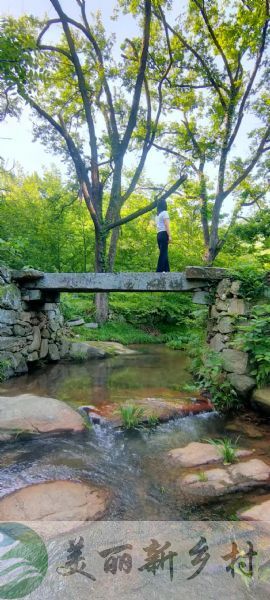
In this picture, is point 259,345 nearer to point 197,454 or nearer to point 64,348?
point 197,454

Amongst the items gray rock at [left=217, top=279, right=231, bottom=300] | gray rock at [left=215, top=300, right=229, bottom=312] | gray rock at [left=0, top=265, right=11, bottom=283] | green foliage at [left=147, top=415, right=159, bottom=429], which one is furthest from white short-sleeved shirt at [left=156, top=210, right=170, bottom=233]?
green foliage at [left=147, top=415, right=159, bottom=429]

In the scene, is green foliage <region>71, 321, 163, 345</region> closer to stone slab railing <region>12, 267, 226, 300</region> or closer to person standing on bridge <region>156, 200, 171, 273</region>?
stone slab railing <region>12, 267, 226, 300</region>

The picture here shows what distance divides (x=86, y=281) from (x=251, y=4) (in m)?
10.4

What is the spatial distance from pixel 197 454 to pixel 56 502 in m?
1.47

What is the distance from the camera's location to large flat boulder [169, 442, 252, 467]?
10.2ft

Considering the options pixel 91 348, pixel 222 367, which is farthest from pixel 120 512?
pixel 91 348

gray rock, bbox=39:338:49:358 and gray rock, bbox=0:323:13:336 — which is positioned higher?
gray rock, bbox=0:323:13:336

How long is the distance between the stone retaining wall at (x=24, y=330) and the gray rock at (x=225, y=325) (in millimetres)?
4213

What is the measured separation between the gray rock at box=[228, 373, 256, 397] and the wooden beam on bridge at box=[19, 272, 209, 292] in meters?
2.29

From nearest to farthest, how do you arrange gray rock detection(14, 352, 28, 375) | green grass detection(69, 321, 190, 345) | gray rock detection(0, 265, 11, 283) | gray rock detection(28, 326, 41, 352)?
gray rock detection(0, 265, 11, 283) → gray rock detection(14, 352, 28, 375) → gray rock detection(28, 326, 41, 352) → green grass detection(69, 321, 190, 345)

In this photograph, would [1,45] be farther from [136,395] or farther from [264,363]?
[136,395]

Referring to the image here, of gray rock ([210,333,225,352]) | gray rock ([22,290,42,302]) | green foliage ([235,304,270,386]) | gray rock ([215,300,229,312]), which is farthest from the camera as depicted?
gray rock ([22,290,42,302])

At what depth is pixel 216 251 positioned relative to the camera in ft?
44.7

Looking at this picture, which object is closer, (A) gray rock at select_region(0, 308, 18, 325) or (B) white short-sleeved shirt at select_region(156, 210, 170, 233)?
(A) gray rock at select_region(0, 308, 18, 325)
